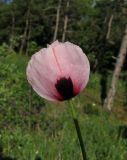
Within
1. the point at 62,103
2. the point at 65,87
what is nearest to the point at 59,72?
the point at 65,87

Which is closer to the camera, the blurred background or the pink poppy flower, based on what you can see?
the pink poppy flower

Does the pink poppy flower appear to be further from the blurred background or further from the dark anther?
the blurred background

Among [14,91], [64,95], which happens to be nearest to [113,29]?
[14,91]

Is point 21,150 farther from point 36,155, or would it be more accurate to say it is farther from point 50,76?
point 50,76

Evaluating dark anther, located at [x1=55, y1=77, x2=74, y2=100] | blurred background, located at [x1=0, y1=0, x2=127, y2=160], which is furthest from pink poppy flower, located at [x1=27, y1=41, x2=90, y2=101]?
blurred background, located at [x1=0, y1=0, x2=127, y2=160]

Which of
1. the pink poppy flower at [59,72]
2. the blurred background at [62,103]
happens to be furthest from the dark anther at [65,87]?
the blurred background at [62,103]

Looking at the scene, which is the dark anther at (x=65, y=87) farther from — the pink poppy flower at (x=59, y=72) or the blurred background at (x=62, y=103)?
the blurred background at (x=62, y=103)

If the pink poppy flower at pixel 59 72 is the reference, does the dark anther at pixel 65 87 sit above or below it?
below

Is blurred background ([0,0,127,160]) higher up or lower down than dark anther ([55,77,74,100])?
lower down
